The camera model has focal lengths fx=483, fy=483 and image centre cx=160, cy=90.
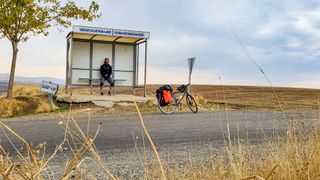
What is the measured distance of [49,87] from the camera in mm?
19703

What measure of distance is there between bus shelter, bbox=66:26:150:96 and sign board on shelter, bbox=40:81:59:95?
3664mm

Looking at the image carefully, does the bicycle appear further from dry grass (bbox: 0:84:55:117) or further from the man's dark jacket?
the man's dark jacket

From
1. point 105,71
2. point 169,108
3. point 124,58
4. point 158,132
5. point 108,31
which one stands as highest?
point 108,31

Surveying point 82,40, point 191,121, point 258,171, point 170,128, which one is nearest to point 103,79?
point 82,40

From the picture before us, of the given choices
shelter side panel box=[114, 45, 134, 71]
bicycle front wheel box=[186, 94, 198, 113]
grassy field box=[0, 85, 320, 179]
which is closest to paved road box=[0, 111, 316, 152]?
grassy field box=[0, 85, 320, 179]

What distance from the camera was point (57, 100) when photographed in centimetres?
2155

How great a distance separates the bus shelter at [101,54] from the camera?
23.2m

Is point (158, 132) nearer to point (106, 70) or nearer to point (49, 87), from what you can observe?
point (49, 87)

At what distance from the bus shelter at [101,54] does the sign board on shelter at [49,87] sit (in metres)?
3.66

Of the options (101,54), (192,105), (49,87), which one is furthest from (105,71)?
(192,105)

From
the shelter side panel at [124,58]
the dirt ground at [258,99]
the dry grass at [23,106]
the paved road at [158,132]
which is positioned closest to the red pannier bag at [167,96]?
the dirt ground at [258,99]

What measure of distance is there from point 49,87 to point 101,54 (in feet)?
18.5

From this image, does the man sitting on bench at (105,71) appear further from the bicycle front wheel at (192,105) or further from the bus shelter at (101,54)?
the bicycle front wheel at (192,105)

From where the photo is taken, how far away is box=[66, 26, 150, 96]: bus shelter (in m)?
23.2
